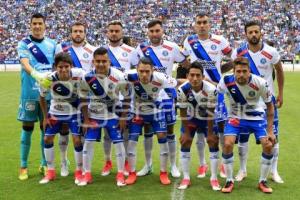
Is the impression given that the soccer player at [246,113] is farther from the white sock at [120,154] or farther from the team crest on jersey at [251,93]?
the white sock at [120,154]

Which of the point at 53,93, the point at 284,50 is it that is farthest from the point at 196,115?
the point at 284,50

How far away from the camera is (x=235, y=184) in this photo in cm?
697

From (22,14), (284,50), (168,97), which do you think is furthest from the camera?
(22,14)

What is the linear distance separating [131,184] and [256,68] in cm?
250

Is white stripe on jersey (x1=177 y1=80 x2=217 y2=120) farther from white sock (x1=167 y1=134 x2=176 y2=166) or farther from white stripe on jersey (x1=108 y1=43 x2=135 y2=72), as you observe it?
white stripe on jersey (x1=108 y1=43 x2=135 y2=72)

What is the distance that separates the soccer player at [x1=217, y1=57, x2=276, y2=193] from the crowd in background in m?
32.1

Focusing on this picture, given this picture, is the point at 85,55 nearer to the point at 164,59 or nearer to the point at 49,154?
the point at 164,59

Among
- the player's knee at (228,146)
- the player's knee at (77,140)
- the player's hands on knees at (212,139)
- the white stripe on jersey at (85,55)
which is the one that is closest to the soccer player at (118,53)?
the white stripe on jersey at (85,55)

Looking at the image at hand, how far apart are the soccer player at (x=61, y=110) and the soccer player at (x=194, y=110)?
5.03ft

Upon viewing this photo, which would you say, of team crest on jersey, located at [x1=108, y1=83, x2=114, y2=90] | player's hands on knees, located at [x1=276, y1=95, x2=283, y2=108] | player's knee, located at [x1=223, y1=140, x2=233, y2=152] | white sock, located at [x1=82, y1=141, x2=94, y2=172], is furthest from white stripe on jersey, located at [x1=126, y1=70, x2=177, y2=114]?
player's hands on knees, located at [x1=276, y1=95, x2=283, y2=108]

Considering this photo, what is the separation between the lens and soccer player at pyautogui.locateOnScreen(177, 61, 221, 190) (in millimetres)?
6812

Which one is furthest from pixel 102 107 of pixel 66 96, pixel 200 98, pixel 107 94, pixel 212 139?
pixel 212 139

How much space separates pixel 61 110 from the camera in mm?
7055

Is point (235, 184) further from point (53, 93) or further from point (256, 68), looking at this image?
point (53, 93)
